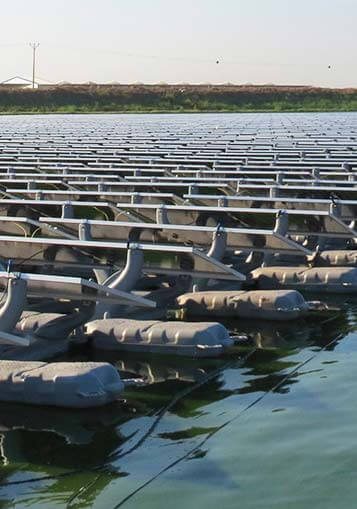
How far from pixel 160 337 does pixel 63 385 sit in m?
2.14

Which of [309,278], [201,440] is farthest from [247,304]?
[201,440]

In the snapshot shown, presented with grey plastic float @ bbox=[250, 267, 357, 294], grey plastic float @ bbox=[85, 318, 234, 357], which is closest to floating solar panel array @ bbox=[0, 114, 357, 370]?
grey plastic float @ bbox=[250, 267, 357, 294]

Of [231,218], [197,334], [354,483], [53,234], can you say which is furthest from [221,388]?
[231,218]

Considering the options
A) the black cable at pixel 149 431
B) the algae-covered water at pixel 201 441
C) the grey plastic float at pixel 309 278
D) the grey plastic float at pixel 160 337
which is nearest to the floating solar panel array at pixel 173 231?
the grey plastic float at pixel 309 278

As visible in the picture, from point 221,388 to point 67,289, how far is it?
194cm

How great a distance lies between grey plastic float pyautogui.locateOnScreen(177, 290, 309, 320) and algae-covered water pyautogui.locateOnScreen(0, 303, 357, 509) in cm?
159

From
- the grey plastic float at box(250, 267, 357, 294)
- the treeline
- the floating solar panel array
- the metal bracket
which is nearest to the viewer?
the floating solar panel array

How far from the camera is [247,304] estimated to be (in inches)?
500

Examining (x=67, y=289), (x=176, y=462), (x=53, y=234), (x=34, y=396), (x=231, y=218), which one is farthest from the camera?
(x=231, y=218)

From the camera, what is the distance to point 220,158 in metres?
26.9

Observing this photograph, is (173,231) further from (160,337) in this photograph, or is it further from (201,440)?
(201,440)

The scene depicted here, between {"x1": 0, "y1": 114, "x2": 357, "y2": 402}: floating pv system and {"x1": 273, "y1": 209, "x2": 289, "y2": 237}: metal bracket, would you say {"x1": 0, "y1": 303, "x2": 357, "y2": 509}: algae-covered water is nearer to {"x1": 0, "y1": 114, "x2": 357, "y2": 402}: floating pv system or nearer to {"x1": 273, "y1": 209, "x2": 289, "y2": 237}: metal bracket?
{"x1": 0, "y1": 114, "x2": 357, "y2": 402}: floating pv system

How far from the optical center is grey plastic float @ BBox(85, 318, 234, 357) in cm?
1067

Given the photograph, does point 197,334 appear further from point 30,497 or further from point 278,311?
point 30,497
